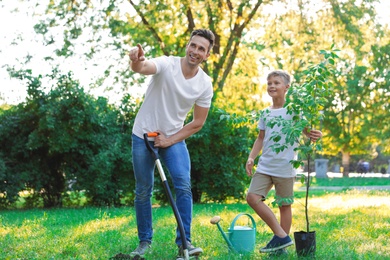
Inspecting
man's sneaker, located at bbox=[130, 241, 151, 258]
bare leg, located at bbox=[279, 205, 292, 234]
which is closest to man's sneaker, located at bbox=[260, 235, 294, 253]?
bare leg, located at bbox=[279, 205, 292, 234]

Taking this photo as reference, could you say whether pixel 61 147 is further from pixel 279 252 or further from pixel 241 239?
pixel 279 252

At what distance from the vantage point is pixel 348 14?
16.9 metres

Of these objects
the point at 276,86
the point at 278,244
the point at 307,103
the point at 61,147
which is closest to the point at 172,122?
the point at 276,86

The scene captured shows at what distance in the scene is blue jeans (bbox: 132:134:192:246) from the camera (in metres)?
4.88

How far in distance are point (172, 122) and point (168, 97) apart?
0.20 meters

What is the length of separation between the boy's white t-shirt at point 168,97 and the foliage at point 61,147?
5.89 meters

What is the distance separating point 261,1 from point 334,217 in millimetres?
9815

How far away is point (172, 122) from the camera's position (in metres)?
4.98

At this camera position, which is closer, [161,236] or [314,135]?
[314,135]

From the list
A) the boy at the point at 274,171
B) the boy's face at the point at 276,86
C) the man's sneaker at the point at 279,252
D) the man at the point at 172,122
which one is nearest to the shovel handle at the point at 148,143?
the man at the point at 172,122

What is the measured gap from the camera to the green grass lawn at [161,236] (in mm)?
5176

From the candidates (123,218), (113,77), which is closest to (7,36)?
(113,77)

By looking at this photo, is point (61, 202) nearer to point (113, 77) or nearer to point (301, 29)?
point (113, 77)

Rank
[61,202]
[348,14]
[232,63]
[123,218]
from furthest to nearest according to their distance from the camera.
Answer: [232,63] < [348,14] < [61,202] < [123,218]
